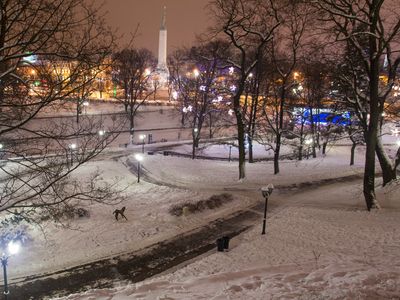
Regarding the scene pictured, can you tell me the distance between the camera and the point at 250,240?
57.1 ft

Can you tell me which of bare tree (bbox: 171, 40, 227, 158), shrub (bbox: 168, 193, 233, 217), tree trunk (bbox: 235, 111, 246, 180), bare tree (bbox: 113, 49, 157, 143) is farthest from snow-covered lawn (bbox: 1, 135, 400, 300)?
bare tree (bbox: 113, 49, 157, 143)

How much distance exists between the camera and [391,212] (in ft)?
64.6

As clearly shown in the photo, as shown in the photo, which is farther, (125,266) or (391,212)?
(391,212)

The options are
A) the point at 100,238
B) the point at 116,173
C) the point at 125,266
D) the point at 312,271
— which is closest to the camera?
the point at 312,271

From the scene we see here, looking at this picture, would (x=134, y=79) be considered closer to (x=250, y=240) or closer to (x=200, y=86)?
(x=200, y=86)

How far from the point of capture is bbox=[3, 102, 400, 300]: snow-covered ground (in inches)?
428

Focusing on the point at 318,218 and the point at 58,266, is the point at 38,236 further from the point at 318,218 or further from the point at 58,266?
the point at 318,218

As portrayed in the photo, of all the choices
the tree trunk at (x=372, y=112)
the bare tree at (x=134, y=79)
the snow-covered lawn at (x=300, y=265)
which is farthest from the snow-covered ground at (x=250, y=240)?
the bare tree at (x=134, y=79)

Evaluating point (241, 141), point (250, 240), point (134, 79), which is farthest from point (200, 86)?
point (250, 240)

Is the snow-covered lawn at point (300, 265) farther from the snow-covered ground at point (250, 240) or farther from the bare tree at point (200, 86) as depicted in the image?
the bare tree at point (200, 86)

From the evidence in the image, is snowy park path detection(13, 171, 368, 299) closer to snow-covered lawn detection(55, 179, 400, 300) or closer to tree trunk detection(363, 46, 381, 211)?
snow-covered lawn detection(55, 179, 400, 300)

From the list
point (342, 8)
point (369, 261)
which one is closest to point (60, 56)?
point (369, 261)

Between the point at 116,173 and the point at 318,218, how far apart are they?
15741mm

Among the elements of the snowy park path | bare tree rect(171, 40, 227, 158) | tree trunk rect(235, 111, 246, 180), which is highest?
bare tree rect(171, 40, 227, 158)
